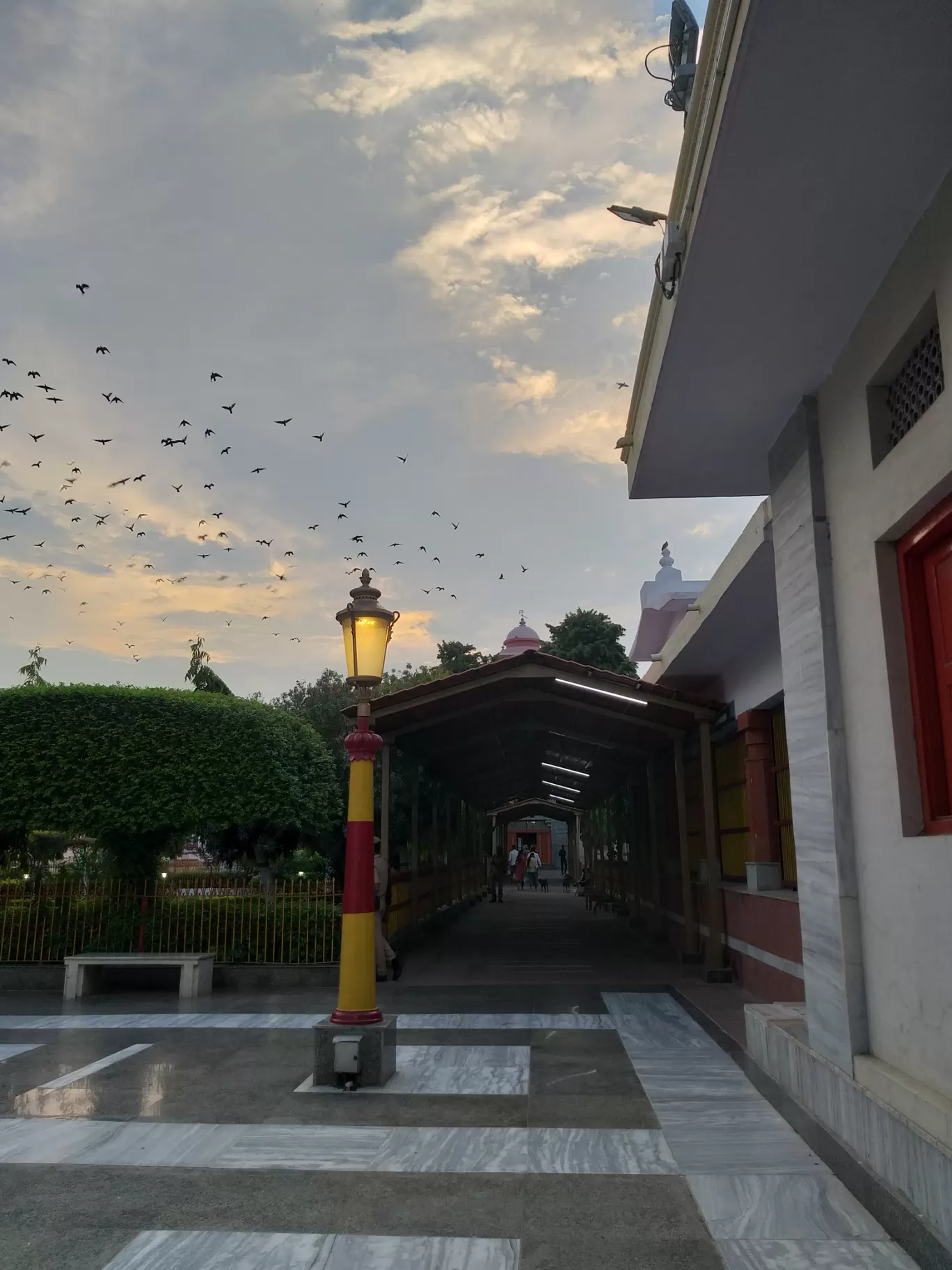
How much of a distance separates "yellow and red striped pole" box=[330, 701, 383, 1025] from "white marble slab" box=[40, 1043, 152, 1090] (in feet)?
6.07

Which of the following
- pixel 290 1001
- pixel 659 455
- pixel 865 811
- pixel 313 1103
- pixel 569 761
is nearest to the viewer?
pixel 865 811

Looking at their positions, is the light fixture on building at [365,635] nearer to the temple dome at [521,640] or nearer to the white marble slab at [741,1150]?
the white marble slab at [741,1150]

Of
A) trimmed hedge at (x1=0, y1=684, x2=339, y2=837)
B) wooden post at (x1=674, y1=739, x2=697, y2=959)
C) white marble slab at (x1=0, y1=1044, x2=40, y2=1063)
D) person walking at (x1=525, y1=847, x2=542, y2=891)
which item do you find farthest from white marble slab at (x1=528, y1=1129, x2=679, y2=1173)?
person walking at (x1=525, y1=847, x2=542, y2=891)

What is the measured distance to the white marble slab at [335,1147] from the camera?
175 inches

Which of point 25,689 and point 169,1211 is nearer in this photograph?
point 169,1211

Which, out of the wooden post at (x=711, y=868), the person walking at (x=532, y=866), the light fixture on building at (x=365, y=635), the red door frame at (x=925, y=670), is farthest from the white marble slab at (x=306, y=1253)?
the person walking at (x=532, y=866)

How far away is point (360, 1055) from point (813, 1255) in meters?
3.08

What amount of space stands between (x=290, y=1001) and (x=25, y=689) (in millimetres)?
5016

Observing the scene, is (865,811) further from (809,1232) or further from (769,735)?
(769,735)

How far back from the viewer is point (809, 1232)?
11.9 feet

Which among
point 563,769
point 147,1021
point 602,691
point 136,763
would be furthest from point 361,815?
point 563,769

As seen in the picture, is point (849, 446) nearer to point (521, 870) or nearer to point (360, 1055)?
point (360, 1055)

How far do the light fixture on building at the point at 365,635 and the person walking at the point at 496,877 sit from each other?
70.2ft

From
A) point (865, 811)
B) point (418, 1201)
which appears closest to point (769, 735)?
point (865, 811)
